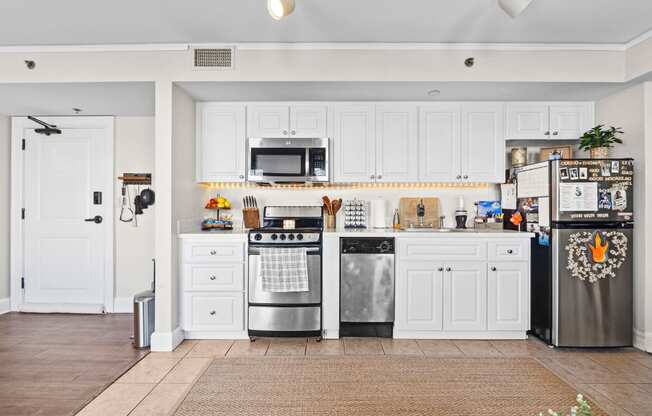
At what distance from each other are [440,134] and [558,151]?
3.83 ft

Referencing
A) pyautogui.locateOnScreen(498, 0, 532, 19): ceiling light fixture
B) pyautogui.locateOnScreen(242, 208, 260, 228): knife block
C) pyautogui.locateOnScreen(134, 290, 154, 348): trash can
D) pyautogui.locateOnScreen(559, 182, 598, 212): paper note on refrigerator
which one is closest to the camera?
pyautogui.locateOnScreen(498, 0, 532, 19): ceiling light fixture

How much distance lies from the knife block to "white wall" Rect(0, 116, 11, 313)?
9.35ft

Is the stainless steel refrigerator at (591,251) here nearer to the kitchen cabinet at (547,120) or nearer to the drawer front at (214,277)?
the kitchen cabinet at (547,120)

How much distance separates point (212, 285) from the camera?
336 centimetres

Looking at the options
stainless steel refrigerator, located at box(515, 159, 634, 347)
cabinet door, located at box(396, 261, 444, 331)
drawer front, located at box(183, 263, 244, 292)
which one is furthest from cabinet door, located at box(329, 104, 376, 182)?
stainless steel refrigerator, located at box(515, 159, 634, 347)

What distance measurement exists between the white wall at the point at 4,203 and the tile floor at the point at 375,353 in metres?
2.61

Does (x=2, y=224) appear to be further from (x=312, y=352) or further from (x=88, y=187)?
(x=312, y=352)

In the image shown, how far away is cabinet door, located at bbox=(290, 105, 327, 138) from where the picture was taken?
146 inches

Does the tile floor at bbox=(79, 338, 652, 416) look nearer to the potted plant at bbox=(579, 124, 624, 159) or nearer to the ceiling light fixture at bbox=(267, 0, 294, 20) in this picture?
the potted plant at bbox=(579, 124, 624, 159)

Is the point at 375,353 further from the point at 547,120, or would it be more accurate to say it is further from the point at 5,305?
the point at 5,305

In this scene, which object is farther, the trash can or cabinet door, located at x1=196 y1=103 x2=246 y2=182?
cabinet door, located at x1=196 y1=103 x2=246 y2=182

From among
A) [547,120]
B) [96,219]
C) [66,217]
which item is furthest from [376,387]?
[66,217]

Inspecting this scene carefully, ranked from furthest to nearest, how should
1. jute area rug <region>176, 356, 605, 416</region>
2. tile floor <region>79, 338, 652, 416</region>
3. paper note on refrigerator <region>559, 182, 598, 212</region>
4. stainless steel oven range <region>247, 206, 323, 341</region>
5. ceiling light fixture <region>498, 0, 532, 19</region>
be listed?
stainless steel oven range <region>247, 206, 323, 341</region> → paper note on refrigerator <region>559, 182, 598, 212</region> → tile floor <region>79, 338, 652, 416</region> → jute area rug <region>176, 356, 605, 416</region> → ceiling light fixture <region>498, 0, 532, 19</region>

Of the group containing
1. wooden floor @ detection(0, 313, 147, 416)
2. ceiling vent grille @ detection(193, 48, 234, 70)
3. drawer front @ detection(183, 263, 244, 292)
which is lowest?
wooden floor @ detection(0, 313, 147, 416)
